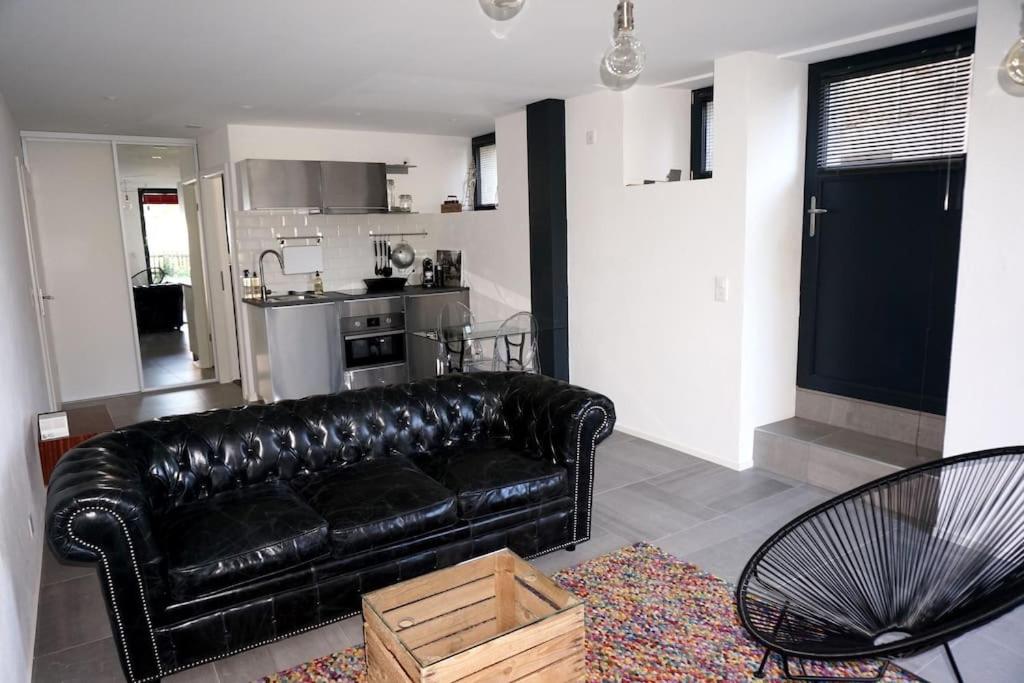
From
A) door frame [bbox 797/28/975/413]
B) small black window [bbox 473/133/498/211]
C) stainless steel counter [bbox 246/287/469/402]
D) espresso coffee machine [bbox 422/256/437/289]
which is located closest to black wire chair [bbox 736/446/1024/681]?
door frame [bbox 797/28/975/413]

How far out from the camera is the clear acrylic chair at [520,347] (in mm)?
5508

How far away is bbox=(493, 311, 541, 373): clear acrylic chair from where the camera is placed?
551cm

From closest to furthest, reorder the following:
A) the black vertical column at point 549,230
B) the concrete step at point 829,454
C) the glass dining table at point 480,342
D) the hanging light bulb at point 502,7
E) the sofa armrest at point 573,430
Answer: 1. the hanging light bulb at point 502,7
2. the sofa armrest at point 573,430
3. the concrete step at point 829,454
4. the glass dining table at point 480,342
5. the black vertical column at point 549,230

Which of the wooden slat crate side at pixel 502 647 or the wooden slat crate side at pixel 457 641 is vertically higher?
the wooden slat crate side at pixel 502 647

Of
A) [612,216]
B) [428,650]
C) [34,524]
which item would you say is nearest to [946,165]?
[612,216]

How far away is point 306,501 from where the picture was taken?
2.88m

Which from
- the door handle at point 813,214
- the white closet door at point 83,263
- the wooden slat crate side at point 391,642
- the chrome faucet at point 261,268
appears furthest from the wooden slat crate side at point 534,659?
the white closet door at point 83,263

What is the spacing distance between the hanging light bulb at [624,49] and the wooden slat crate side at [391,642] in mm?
1669

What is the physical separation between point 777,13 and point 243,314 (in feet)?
16.4

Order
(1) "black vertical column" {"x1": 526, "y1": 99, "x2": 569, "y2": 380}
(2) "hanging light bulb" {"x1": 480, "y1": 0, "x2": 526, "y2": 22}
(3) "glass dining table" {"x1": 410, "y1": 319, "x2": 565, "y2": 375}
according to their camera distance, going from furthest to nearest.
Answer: (1) "black vertical column" {"x1": 526, "y1": 99, "x2": 569, "y2": 380} → (3) "glass dining table" {"x1": 410, "y1": 319, "x2": 565, "y2": 375} → (2) "hanging light bulb" {"x1": 480, "y1": 0, "x2": 526, "y2": 22}

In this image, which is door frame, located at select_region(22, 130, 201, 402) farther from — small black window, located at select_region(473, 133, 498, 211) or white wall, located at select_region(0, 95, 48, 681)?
small black window, located at select_region(473, 133, 498, 211)

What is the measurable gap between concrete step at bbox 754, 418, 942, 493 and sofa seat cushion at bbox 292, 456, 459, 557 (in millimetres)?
2291

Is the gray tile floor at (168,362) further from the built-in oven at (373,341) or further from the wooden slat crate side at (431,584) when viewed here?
the wooden slat crate side at (431,584)

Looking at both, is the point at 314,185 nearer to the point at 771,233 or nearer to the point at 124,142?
the point at 124,142
